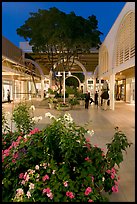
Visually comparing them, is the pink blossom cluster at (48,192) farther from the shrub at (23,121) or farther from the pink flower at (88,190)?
the shrub at (23,121)

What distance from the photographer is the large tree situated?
17.2 metres

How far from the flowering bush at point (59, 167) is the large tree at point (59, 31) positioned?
599 inches

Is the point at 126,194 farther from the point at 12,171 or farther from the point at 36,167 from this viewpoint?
the point at 12,171

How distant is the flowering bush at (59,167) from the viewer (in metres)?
2.21

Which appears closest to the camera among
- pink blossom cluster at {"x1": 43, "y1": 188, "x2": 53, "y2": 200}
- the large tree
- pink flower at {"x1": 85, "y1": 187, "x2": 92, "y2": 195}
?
pink blossom cluster at {"x1": 43, "y1": 188, "x2": 53, "y2": 200}

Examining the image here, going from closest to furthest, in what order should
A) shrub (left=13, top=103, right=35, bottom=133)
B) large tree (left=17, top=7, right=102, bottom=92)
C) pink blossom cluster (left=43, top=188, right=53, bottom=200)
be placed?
pink blossom cluster (left=43, top=188, right=53, bottom=200) < shrub (left=13, top=103, right=35, bottom=133) < large tree (left=17, top=7, right=102, bottom=92)

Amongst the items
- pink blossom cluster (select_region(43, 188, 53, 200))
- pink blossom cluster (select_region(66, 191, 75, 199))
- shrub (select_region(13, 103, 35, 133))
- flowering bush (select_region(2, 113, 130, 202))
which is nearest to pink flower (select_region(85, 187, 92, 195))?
flowering bush (select_region(2, 113, 130, 202))

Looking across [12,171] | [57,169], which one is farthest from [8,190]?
[57,169]

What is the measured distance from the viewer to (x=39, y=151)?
250 cm

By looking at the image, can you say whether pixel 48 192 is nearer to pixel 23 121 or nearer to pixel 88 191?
pixel 88 191

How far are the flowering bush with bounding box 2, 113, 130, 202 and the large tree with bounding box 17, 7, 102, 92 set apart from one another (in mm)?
15215

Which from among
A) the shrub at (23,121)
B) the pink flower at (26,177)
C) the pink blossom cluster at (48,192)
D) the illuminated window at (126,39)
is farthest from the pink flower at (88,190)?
the illuminated window at (126,39)

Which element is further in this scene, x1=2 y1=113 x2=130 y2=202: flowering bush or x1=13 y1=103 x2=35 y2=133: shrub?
x1=13 y1=103 x2=35 y2=133: shrub

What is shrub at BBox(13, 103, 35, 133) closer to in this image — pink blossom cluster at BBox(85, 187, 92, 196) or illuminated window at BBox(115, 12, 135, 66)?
pink blossom cluster at BBox(85, 187, 92, 196)
